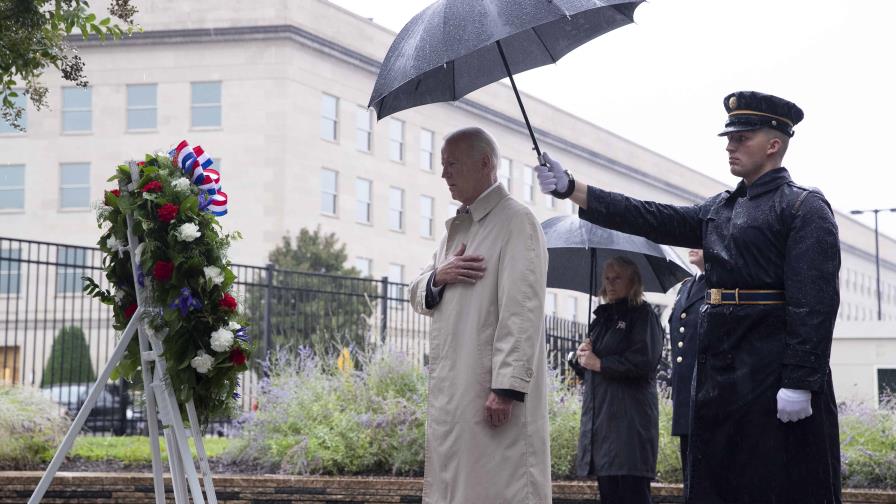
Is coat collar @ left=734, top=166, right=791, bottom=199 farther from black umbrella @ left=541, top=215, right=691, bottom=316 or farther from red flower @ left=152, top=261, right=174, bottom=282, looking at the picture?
red flower @ left=152, top=261, right=174, bottom=282

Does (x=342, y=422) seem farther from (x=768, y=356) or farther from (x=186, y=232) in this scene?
(x=768, y=356)

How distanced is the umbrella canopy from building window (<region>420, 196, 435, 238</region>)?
4148 cm

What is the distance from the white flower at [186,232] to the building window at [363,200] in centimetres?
4051

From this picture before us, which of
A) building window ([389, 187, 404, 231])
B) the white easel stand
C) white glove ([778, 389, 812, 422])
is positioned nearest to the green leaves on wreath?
the white easel stand

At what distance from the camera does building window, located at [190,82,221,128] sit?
146ft

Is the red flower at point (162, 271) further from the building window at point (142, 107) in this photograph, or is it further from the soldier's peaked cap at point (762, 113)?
the building window at point (142, 107)

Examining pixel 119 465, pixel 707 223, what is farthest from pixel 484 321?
pixel 119 465

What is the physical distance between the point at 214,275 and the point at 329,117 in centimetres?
4011

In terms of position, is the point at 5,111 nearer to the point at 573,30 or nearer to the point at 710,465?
the point at 573,30

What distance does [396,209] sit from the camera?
4859 cm

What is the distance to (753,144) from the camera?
4.68 metres

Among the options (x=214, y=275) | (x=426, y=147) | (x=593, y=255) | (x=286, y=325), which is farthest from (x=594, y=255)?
(x=426, y=147)

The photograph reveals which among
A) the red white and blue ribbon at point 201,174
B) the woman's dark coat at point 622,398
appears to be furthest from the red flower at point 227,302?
the woman's dark coat at point 622,398

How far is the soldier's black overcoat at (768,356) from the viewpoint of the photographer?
431cm
